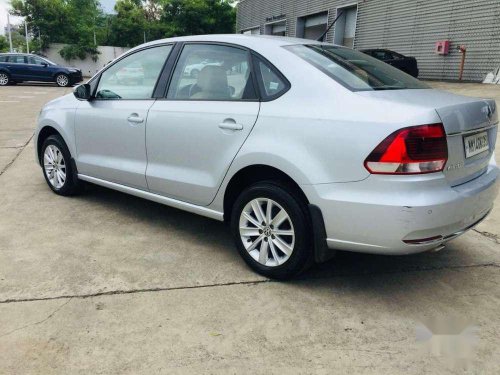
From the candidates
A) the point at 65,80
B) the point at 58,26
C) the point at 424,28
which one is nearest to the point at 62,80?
the point at 65,80

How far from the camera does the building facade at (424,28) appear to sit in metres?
15.6

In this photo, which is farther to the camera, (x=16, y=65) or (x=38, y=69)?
(x=38, y=69)

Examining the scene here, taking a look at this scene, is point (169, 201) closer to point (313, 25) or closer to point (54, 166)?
point (54, 166)

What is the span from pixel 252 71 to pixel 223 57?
0.38m

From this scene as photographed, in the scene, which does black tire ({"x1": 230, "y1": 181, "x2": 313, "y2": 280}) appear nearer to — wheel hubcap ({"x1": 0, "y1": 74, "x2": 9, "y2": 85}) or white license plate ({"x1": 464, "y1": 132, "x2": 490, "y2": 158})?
white license plate ({"x1": 464, "y1": 132, "x2": 490, "y2": 158})

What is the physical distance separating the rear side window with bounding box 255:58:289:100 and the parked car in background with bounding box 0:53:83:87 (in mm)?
22263

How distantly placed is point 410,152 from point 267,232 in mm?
1091

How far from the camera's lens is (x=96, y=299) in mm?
2928

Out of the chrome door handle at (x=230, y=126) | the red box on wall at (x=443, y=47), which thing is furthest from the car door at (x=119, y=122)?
the red box on wall at (x=443, y=47)

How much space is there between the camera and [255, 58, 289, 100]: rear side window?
3.09 meters

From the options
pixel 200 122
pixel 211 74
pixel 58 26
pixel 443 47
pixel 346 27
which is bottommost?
pixel 200 122

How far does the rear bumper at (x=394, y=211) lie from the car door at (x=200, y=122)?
757 millimetres

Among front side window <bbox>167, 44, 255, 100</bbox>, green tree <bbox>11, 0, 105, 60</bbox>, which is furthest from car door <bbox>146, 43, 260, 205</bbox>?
green tree <bbox>11, 0, 105, 60</bbox>

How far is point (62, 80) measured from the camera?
23.2 meters
